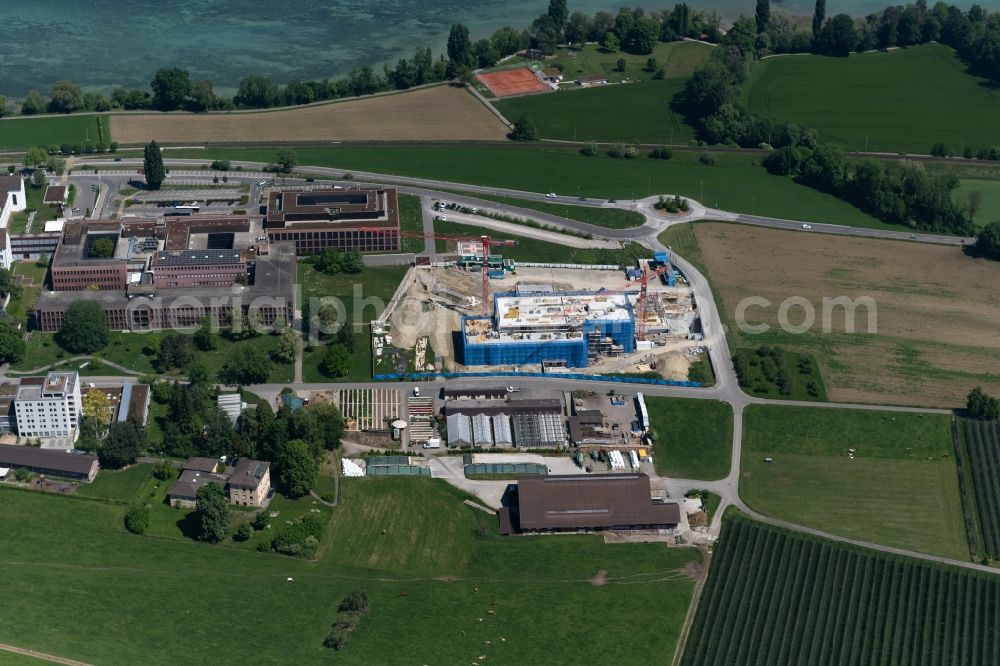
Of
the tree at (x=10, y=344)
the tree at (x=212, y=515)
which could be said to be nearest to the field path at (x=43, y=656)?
the tree at (x=212, y=515)

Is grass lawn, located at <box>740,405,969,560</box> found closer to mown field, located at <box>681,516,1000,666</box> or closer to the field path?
mown field, located at <box>681,516,1000,666</box>

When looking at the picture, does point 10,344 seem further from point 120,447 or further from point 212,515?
point 212,515

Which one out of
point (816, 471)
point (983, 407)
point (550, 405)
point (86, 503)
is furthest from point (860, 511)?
point (86, 503)

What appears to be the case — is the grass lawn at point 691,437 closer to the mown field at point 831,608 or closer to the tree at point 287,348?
the mown field at point 831,608

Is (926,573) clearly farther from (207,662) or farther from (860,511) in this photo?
(207,662)

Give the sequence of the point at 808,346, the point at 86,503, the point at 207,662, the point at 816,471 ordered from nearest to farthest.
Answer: the point at 207,662, the point at 86,503, the point at 816,471, the point at 808,346

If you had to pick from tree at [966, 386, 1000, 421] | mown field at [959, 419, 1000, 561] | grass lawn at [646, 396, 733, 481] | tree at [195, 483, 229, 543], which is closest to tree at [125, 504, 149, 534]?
tree at [195, 483, 229, 543]
